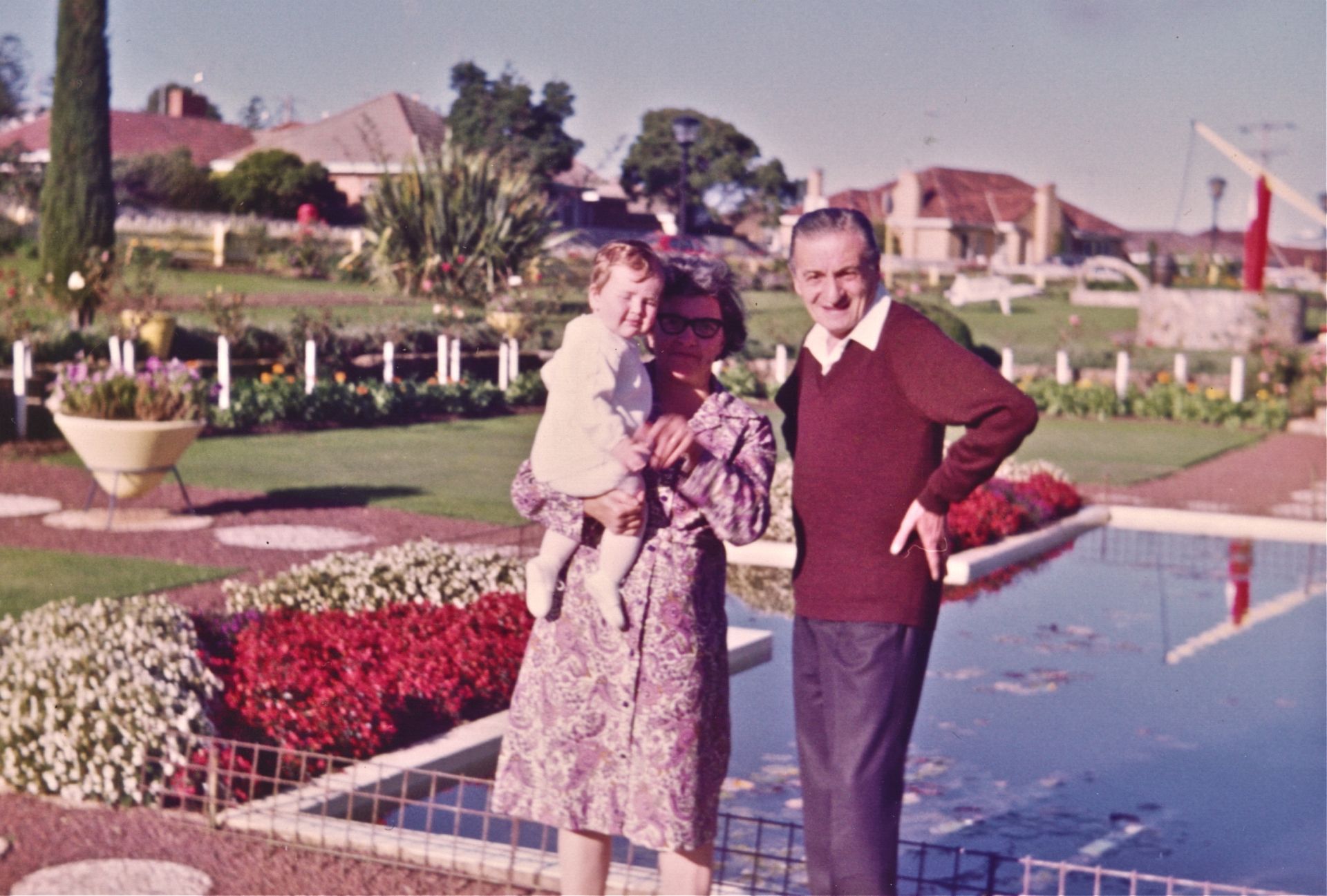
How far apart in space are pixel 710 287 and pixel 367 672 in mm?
2754

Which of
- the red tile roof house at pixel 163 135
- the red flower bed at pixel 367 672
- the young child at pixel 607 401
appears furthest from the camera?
the red tile roof house at pixel 163 135

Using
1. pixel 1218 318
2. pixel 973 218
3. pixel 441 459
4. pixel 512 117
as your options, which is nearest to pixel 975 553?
pixel 441 459

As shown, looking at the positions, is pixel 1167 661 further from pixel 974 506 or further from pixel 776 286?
pixel 776 286

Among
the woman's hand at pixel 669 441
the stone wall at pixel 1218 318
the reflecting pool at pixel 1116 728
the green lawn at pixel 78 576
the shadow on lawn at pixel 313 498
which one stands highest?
the stone wall at pixel 1218 318

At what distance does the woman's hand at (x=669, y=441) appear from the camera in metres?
3.13

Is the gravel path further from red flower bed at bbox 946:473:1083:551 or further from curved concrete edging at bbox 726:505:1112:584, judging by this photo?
red flower bed at bbox 946:473:1083:551

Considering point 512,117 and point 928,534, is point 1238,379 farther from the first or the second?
point 928,534

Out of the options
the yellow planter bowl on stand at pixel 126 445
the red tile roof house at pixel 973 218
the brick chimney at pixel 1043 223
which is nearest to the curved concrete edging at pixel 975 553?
the yellow planter bowl on stand at pixel 126 445

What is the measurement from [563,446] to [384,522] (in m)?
8.00

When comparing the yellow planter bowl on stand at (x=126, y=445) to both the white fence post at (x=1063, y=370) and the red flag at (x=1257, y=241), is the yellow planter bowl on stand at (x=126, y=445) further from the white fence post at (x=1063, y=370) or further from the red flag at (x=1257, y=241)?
the red flag at (x=1257, y=241)

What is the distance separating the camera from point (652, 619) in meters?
3.21

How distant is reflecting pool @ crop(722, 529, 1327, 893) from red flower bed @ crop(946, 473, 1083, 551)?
55cm

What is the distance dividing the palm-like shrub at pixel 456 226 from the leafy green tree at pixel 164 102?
27.9 m

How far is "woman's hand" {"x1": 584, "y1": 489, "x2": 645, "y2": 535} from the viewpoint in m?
3.14
